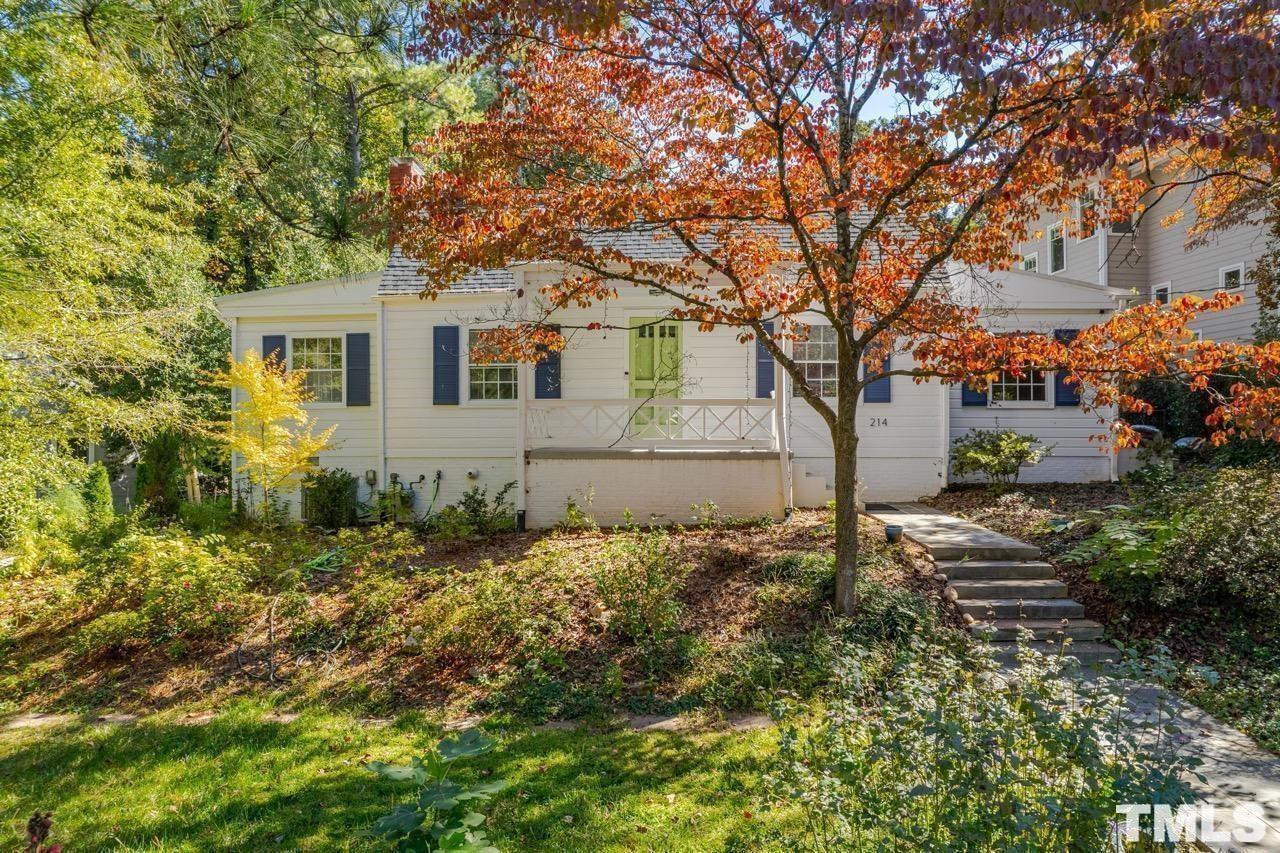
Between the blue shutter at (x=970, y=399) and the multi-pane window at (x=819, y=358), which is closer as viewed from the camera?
the multi-pane window at (x=819, y=358)

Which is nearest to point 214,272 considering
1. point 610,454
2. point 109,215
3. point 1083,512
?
point 109,215

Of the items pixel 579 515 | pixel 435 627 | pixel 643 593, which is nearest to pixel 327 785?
pixel 435 627

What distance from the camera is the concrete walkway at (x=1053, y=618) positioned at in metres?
3.70

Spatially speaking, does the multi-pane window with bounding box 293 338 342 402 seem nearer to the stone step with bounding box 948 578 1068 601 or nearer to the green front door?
the green front door

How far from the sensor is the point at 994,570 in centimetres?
685

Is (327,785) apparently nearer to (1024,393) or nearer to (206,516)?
(206,516)

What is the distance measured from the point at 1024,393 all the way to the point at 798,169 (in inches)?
329

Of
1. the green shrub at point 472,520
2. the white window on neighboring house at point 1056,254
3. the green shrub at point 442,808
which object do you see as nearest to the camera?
the green shrub at point 442,808

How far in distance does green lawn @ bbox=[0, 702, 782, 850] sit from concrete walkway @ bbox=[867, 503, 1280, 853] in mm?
2054

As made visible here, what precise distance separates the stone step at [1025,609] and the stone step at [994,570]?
16.9 inches

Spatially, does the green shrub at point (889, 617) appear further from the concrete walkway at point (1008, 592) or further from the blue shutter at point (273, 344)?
the blue shutter at point (273, 344)

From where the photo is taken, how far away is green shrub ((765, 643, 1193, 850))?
2352mm

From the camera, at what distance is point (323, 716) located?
4859mm

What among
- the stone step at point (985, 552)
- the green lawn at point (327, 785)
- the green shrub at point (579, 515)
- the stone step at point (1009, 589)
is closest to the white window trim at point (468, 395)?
the green shrub at point (579, 515)
